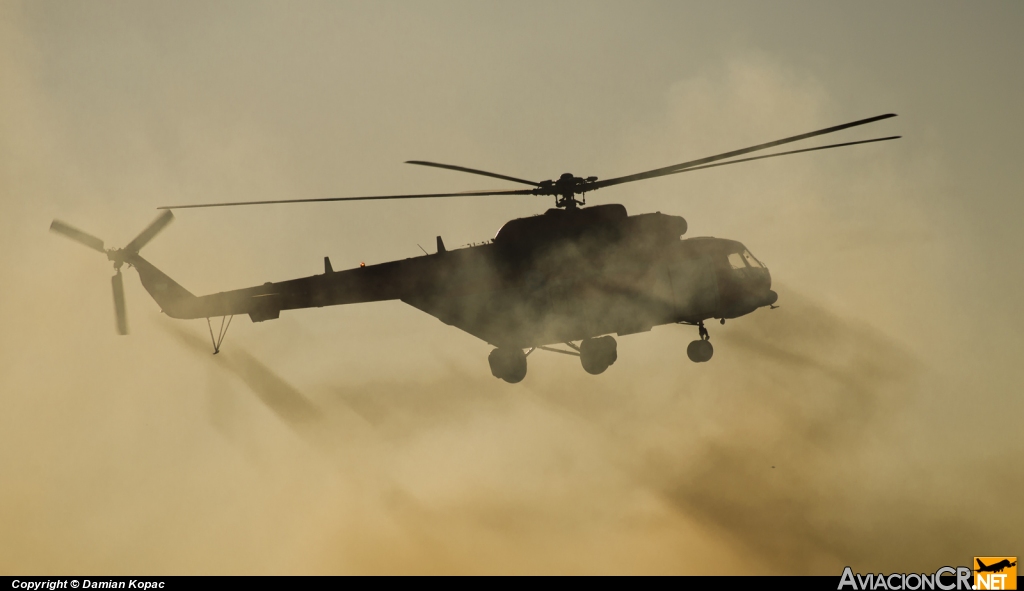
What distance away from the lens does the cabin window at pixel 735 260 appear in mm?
29547

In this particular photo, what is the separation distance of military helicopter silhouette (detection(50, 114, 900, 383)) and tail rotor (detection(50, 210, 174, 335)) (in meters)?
2.65

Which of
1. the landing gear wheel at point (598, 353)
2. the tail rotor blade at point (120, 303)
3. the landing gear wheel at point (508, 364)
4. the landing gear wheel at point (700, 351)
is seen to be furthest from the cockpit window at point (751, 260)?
the tail rotor blade at point (120, 303)

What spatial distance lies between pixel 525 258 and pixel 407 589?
19937 mm

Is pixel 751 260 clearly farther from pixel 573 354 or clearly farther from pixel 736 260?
pixel 573 354

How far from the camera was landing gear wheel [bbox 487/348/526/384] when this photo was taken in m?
28.7

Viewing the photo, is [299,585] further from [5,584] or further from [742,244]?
[742,244]

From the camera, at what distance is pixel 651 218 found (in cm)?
2894

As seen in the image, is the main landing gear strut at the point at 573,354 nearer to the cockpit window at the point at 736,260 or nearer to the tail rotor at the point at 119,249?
the cockpit window at the point at 736,260

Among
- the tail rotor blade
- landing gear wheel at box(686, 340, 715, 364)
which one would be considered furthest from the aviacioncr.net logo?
the tail rotor blade

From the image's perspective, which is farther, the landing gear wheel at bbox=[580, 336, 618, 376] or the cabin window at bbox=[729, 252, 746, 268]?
the cabin window at bbox=[729, 252, 746, 268]

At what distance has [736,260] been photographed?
1169 inches

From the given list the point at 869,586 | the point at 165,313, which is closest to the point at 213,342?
the point at 165,313

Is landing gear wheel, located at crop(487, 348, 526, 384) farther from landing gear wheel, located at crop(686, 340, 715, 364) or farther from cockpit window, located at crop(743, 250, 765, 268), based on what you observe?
cockpit window, located at crop(743, 250, 765, 268)

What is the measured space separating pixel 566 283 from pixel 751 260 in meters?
6.05
